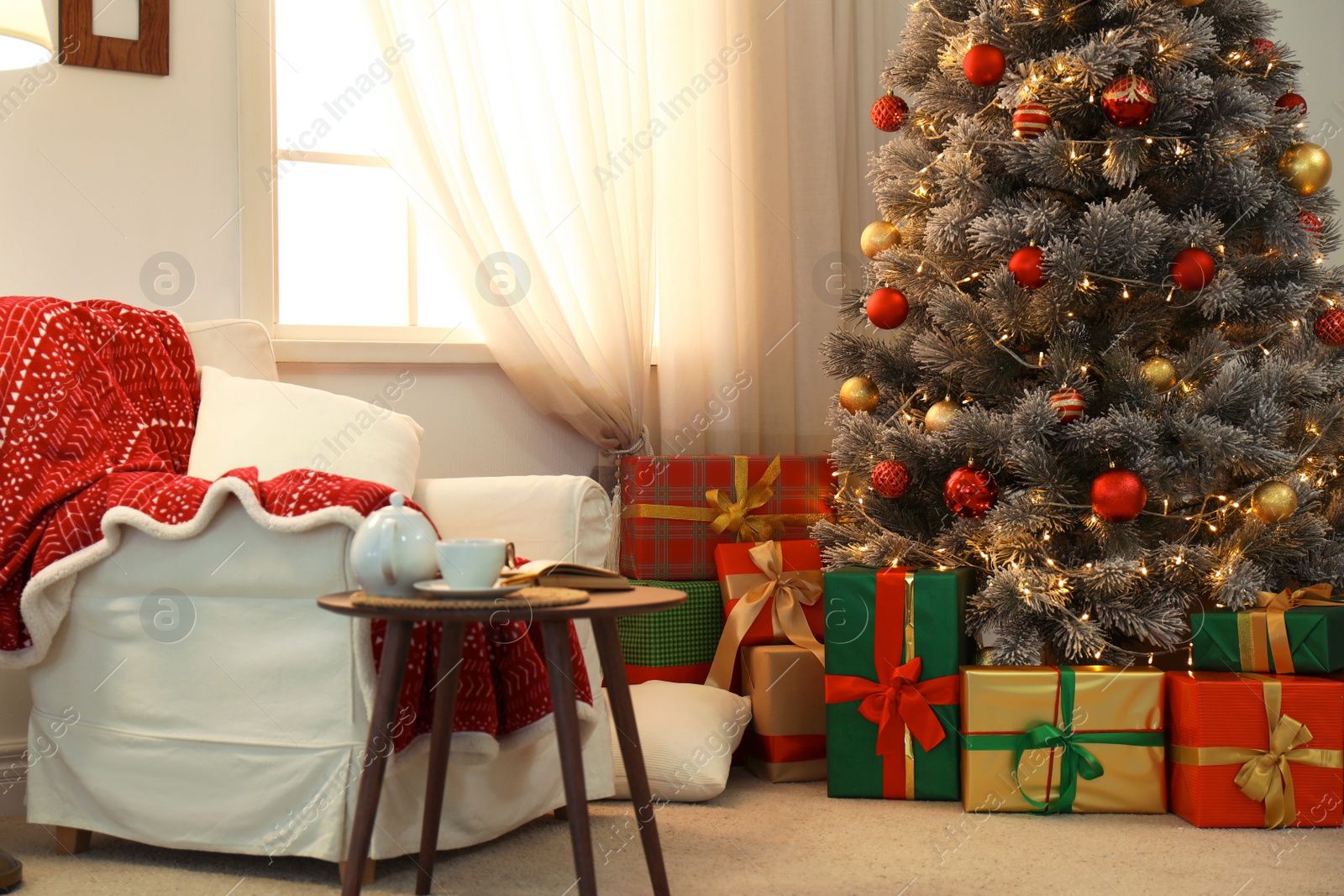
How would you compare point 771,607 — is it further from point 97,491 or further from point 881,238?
point 97,491

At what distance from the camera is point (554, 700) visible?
1.10m

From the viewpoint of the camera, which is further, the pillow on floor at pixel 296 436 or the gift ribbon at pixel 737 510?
the gift ribbon at pixel 737 510

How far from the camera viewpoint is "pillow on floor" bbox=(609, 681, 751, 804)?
5.86 ft

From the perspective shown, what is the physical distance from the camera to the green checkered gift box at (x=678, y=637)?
2.10 m

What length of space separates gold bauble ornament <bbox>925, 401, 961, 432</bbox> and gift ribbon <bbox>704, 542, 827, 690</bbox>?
388mm

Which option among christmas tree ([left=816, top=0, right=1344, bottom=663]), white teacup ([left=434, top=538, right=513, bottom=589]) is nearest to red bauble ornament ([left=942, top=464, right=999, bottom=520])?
christmas tree ([left=816, top=0, right=1344, bottom=663])

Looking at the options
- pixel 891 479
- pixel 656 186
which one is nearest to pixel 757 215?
pixel 656 186

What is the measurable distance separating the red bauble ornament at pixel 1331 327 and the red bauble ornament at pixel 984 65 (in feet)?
2.37

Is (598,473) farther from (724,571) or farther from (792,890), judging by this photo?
(792,890)

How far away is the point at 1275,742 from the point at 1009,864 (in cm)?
49

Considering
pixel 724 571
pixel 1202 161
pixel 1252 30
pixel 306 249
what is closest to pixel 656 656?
Answer: pixel 724 571

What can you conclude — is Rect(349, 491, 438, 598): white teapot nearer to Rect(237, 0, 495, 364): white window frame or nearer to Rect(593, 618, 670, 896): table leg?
Rect(593, 618, 670, 896): table leg

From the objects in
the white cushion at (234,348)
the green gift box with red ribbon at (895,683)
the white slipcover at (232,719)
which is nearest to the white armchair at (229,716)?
the white slipcover at (232,719)

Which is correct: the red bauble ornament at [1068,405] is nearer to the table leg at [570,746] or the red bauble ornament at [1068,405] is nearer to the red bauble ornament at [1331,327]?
the red bauble ornament at [1331,327]
